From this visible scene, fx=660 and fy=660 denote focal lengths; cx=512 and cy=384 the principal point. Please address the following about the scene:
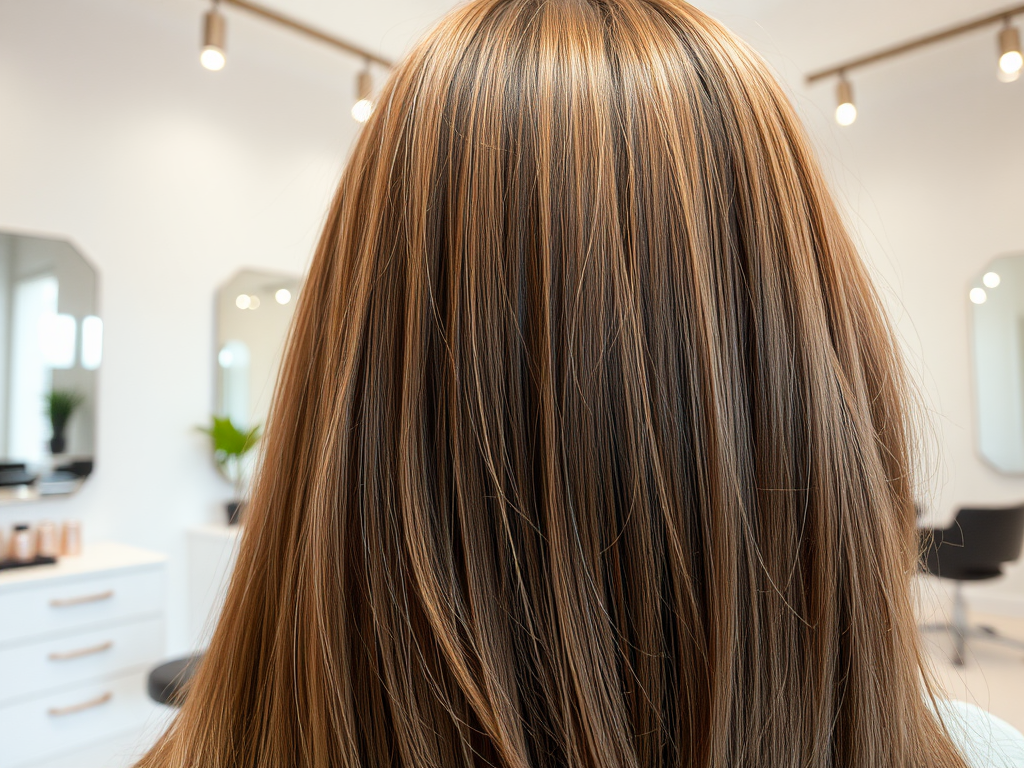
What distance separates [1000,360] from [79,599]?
436 centimetres

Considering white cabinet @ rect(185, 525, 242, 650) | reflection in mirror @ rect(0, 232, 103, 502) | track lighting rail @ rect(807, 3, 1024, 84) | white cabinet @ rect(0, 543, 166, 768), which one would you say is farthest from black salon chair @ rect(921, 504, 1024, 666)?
reflection in mirror @ rect(0, 232, 103, 502)

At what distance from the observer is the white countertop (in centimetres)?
196

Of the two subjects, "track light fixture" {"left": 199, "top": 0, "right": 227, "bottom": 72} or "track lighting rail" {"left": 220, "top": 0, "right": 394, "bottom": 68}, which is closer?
"track light fixture" {"left": 199, "top": 0, "right": 227, "bottom": 72}

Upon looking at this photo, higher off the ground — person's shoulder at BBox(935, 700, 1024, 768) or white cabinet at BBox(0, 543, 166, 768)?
person's shoulder at BBox(935, 700, 1024, 768)

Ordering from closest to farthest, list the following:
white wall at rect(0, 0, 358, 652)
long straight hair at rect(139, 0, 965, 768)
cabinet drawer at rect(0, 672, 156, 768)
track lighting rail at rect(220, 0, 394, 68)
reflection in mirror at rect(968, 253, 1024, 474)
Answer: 1. long straight hair at rect(139, 0, 965, 768)
2. cabinet drawer at rect(0, 672, 156, 768)
3. white wall at rect(0, 0, 358, 652)
4. track lighting rail at rect(220, 0, 394, 68)
5. reflection in mirror at rect(968, 253, 1024, 474)

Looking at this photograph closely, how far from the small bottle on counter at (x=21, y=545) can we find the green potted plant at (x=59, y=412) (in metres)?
0.35

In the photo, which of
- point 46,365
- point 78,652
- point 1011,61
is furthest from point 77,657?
point 1011,61

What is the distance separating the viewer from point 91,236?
251cm

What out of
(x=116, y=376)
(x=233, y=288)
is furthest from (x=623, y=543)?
(x=233, y=288)

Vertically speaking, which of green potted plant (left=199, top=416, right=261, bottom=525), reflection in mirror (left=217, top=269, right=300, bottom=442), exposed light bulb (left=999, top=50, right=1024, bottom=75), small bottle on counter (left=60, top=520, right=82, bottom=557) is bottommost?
small bottle on counter (left=60, top=520, right=82, bottom=557)

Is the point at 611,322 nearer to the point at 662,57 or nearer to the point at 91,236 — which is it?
the point at 662,57

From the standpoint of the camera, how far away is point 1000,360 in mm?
3598

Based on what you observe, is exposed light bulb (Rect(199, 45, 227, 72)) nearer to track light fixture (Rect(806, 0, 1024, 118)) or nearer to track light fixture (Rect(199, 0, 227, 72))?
track light fixture (Rect(199, 0, 227, 72))

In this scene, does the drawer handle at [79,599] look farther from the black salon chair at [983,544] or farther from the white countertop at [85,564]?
the black salon chair at [983,544]
